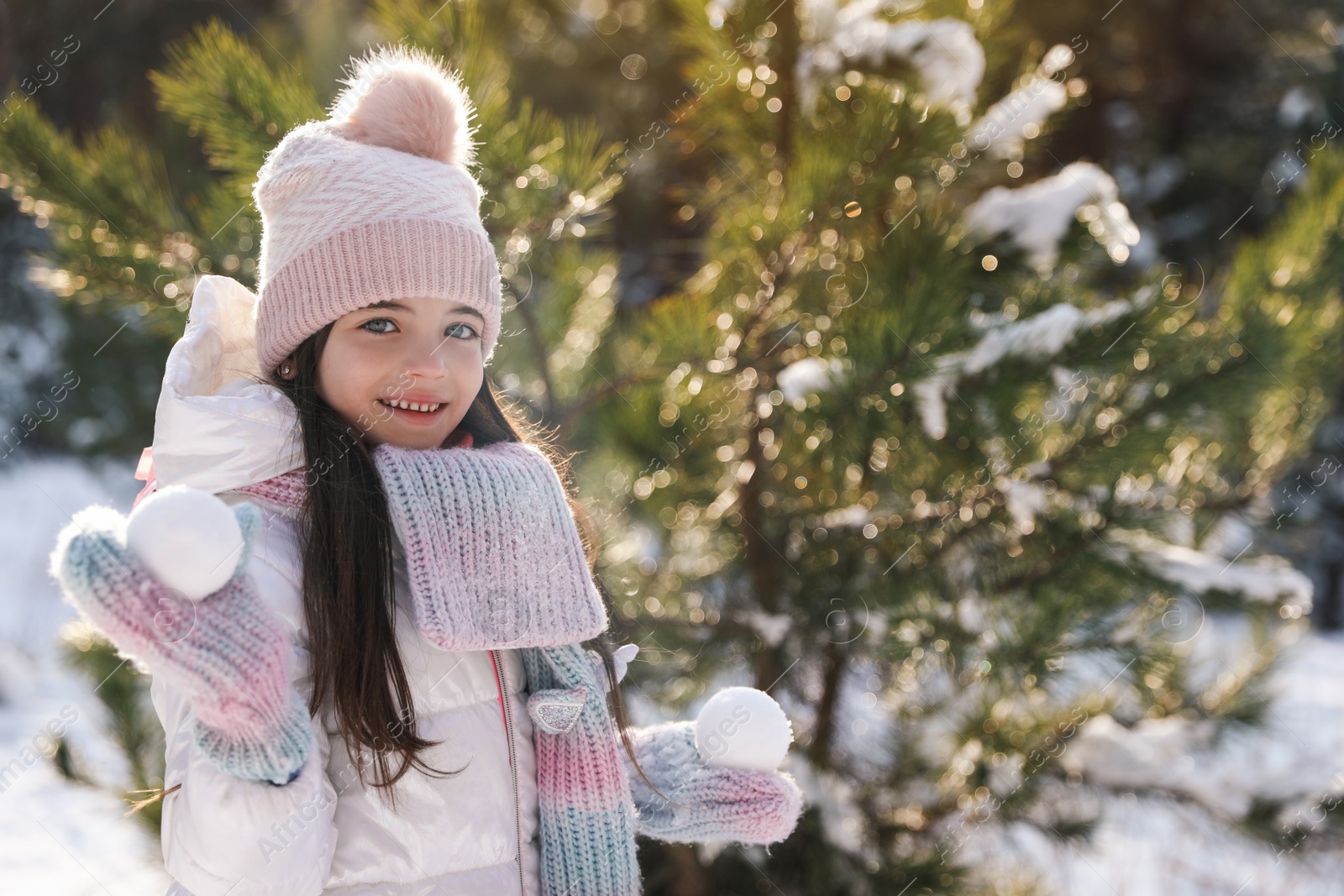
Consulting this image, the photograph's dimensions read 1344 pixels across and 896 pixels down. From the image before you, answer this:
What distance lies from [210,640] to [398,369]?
42 cm

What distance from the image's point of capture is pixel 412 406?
113cm

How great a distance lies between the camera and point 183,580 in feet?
2.47

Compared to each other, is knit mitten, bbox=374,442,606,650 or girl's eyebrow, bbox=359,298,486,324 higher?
girl's eyebrow, bbox=359,298,486,324

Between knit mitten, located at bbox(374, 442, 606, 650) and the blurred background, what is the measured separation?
50cm

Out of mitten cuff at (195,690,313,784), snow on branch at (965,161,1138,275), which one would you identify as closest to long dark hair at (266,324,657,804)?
mitten cuff at (195,690,313,784)

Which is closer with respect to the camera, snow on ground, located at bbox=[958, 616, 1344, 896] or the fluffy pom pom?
the fluffy pom pom

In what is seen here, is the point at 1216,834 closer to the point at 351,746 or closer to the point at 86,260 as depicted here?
the point at 351,746

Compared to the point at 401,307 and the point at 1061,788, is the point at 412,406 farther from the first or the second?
the point at 1061,788

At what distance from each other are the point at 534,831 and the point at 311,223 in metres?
0.75

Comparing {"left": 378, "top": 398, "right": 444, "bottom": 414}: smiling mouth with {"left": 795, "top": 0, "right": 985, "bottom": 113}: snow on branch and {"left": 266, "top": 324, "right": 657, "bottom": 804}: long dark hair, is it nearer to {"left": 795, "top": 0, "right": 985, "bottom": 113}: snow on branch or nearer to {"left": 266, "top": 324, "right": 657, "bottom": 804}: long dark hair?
{"left": 266, "top": 324, "right": 657, "bottom": 804}: long dark hair

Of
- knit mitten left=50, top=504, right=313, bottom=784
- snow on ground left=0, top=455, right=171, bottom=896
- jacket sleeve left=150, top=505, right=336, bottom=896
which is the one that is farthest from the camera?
snow on ground left=0, top=455, right=171, bottom=896

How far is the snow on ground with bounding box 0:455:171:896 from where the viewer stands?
7.82 feet

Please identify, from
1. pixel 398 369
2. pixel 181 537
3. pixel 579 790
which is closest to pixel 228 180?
pixel 398 369

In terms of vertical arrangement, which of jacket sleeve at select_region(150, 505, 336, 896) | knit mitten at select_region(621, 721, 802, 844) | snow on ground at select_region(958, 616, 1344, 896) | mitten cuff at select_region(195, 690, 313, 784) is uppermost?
mitten cuff at select_region(195, 690, 313, 784)
